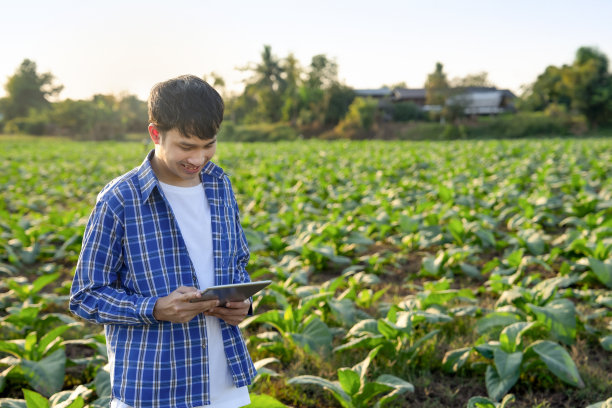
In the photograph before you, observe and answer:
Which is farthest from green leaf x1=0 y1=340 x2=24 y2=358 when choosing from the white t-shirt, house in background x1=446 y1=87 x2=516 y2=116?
house in background x1=446 y1=87 x2=516 y2=116

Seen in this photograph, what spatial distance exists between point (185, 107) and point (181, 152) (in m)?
0.14

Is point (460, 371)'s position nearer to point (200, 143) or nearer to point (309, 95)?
point (200, 143)

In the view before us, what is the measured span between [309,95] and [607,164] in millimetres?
41339

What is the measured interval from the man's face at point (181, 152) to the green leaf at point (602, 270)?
11.9ft

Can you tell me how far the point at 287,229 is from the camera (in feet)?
22.7

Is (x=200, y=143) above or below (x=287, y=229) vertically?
above

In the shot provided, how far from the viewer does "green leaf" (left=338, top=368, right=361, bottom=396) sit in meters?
2.58

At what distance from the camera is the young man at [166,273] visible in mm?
1635

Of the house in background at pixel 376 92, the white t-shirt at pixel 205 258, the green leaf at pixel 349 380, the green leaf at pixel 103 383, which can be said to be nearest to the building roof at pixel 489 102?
the house in background at pixel 376 92

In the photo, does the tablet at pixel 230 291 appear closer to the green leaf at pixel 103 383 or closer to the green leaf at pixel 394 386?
the green leaf at pixel 394 386

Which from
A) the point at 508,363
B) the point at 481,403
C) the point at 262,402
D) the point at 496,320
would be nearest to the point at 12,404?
the point at 262,402

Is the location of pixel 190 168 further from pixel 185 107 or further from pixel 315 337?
pixel 315 337

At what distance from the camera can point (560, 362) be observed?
281 centimetres

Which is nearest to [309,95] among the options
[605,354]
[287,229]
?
[287,229]
